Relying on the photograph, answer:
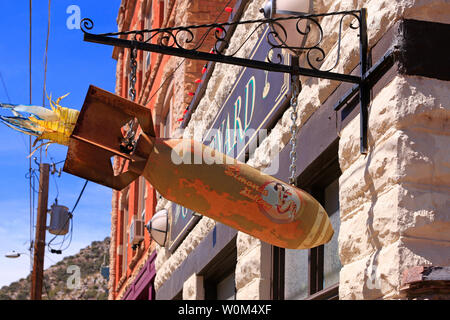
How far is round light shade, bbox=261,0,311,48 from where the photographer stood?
22.0ft

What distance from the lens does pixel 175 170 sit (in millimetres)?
5125

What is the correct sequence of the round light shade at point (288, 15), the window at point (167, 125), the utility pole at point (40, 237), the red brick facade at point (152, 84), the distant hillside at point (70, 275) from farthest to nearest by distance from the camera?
the distant hillside at point (70, 275), the utility pole at point (40, 237), the window at point (167, 125), the red brick facade at point (152, 84), the round light shade at point (288, 15)

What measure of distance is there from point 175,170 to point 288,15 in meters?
2.22

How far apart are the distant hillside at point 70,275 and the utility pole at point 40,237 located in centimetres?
Answer: 4252

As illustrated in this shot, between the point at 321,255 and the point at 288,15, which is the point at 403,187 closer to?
the point at 321,255

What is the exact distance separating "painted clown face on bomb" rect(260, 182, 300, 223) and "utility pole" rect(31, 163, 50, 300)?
19.0 meters

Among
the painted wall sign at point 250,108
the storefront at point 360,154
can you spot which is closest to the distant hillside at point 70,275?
the painted wall sign at point 250,108

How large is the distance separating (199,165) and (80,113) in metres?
0.83

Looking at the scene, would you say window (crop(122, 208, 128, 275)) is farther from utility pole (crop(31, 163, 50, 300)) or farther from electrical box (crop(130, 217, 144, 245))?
electrical box (crop(130, 217, 144, 245))

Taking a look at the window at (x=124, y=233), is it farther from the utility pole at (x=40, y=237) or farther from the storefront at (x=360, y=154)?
the storefront at (x=360, y=154)

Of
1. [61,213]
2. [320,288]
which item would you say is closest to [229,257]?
[320,288]

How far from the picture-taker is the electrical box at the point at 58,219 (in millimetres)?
29141
